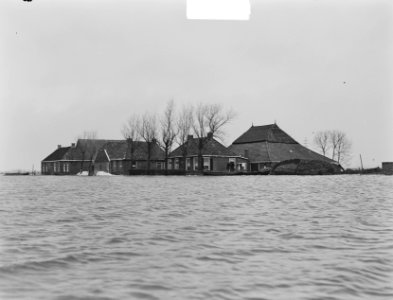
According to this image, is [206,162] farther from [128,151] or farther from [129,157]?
[128,151]

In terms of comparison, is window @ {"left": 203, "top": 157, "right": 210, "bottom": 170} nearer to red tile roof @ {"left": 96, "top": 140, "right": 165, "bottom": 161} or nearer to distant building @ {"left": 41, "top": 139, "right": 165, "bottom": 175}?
distant building @ {"left": 41, "top": 139, "right": 165, "bottom": 175}

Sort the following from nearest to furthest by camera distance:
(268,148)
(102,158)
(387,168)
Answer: (387,168) < (268,148) < (102,158)

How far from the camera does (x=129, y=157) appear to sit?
257 feet

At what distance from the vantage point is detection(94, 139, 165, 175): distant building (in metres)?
78.1

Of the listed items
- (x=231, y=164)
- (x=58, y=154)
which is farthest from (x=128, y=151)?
(x=58, y=154)

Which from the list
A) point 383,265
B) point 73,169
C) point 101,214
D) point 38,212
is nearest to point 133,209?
point 101,214

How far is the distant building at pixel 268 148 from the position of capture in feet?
240

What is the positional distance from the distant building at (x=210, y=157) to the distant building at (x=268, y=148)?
83.8 inches

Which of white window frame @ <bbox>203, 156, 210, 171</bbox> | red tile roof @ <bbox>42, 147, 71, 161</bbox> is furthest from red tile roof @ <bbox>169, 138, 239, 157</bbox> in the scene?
red tile roof @ <bbox>42, 147, 71, 161</bbox>

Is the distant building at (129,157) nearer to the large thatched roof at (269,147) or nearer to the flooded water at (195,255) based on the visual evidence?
the large thatched roof at (269,147)

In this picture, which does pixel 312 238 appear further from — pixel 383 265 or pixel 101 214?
pixel 101 214

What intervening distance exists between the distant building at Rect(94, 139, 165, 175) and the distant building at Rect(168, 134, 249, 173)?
6783 mm

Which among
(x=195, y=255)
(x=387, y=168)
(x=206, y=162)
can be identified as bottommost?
(x=195, y=255)

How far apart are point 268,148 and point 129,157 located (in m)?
21.9
